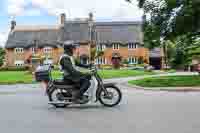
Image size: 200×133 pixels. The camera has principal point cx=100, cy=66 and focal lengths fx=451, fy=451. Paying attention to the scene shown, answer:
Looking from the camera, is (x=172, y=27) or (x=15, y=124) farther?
(x=172, y=27)

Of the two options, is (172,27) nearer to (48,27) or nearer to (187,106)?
(187,106)

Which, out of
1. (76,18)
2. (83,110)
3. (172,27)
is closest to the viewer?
(83,110)

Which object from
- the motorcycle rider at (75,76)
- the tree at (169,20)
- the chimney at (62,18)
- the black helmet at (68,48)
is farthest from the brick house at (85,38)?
the motorcycle rider at (75,76)

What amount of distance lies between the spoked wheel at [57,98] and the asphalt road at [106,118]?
7.5 inches

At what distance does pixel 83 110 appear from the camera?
11.8 meters

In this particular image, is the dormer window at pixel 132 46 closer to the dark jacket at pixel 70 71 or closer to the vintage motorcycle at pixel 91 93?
the vintage motorcycle at pixel 91 93

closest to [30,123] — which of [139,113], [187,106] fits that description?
[139,113]

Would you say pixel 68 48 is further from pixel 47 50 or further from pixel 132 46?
pixel 132 46

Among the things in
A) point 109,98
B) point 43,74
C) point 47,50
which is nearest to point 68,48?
point 43,74

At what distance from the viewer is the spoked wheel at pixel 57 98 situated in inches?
489

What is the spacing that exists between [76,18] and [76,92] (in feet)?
236

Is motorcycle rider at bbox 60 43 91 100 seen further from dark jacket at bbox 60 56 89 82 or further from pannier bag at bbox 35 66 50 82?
pannier bag at bbox 35 66 50 82

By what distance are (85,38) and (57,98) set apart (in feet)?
223

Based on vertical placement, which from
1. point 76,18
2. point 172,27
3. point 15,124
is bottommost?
point 15,124
